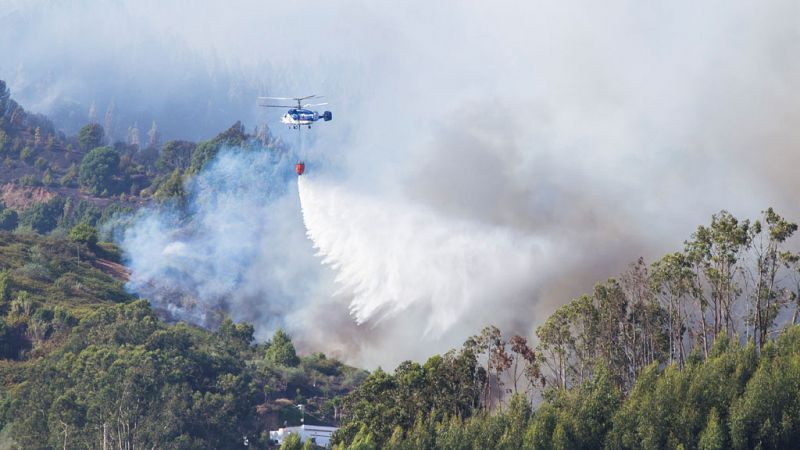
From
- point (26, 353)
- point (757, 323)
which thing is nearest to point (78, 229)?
point (26, 353)

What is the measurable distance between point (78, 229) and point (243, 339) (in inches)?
1249

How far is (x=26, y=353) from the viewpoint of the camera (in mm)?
132625

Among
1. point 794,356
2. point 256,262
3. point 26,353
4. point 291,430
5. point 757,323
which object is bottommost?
point 794,356

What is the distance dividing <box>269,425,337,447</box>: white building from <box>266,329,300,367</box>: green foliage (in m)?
19.1

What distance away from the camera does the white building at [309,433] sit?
402 ft

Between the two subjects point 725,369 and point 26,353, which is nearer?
point 725,369

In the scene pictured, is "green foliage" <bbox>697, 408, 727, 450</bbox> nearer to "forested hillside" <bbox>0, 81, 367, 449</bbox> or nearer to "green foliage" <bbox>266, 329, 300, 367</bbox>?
"forested hillside" <bbox>0, 81, 367, 449</bbox>

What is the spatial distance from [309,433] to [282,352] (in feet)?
76.0

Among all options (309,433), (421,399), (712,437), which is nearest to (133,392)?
(309,433)

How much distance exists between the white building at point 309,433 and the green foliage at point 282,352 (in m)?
19.1

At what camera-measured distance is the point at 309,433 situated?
4931 inches

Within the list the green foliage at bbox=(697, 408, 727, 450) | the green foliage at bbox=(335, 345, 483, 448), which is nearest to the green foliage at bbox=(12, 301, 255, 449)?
the green foliage at bbox=(335, 345, 483, 448)

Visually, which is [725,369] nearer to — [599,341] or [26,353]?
[599,341]

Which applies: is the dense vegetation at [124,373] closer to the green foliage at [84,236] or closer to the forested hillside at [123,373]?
the forested hillside at [123,373]
